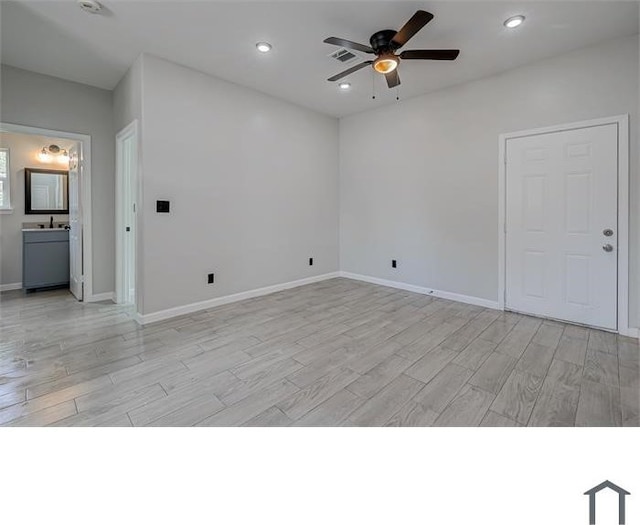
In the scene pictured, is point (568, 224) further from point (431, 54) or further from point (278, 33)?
point (278, 33)

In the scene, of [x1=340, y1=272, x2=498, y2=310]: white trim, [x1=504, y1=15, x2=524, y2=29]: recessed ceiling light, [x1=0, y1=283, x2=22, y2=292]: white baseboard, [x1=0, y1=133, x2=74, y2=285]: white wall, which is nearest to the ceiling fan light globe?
[x1=504, y1=15, x2=524, y2=29]: recessed ceiling light

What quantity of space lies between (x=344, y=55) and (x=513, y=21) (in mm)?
1524

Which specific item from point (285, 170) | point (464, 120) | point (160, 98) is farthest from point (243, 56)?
point (464, 120)

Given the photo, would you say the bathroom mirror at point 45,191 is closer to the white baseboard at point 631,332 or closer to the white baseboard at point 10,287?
the white baseboard at point 10,287

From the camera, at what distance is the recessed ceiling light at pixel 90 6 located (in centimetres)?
249

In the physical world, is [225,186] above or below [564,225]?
above

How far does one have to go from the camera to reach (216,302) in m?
4.02

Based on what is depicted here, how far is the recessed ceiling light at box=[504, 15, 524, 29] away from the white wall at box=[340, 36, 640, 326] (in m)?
0.91

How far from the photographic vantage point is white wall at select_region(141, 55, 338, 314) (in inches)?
135

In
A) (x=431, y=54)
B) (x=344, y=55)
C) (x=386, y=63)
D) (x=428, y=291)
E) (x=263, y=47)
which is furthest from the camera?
(x=428, y=291)

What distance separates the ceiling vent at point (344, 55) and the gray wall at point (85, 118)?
313cm

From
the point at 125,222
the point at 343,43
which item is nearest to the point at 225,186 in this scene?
the point at 125,222

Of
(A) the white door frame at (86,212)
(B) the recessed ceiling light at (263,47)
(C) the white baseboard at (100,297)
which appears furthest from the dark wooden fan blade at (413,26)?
(C) the white baseboard at (100,297)
